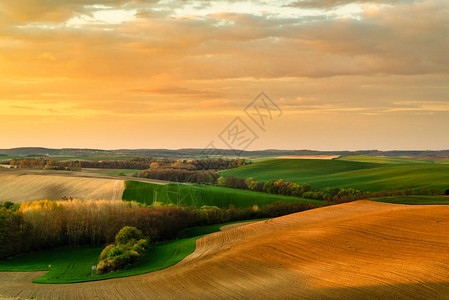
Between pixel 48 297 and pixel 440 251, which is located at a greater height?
pixel 440 251

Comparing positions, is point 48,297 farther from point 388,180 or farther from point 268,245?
point 388,180

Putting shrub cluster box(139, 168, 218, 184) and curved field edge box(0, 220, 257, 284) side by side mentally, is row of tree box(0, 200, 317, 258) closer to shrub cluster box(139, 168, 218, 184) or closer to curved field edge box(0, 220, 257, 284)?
curved field edge box(0, 220, 257, 284)

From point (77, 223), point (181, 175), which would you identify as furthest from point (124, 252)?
point (181, 175)

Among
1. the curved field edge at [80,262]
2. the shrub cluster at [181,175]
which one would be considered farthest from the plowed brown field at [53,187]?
the curved field edge at [80,262]

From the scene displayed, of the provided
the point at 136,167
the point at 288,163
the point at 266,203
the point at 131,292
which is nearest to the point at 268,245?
the point at 131,292

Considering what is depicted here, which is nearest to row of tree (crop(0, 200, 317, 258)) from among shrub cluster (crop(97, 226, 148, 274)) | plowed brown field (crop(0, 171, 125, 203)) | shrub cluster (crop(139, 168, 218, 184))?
shrub cluster (crop(97, 226, 148, 274))

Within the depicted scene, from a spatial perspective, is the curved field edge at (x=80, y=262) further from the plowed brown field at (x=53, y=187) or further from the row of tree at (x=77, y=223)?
the plowed brown field at (x=53, y=187)
